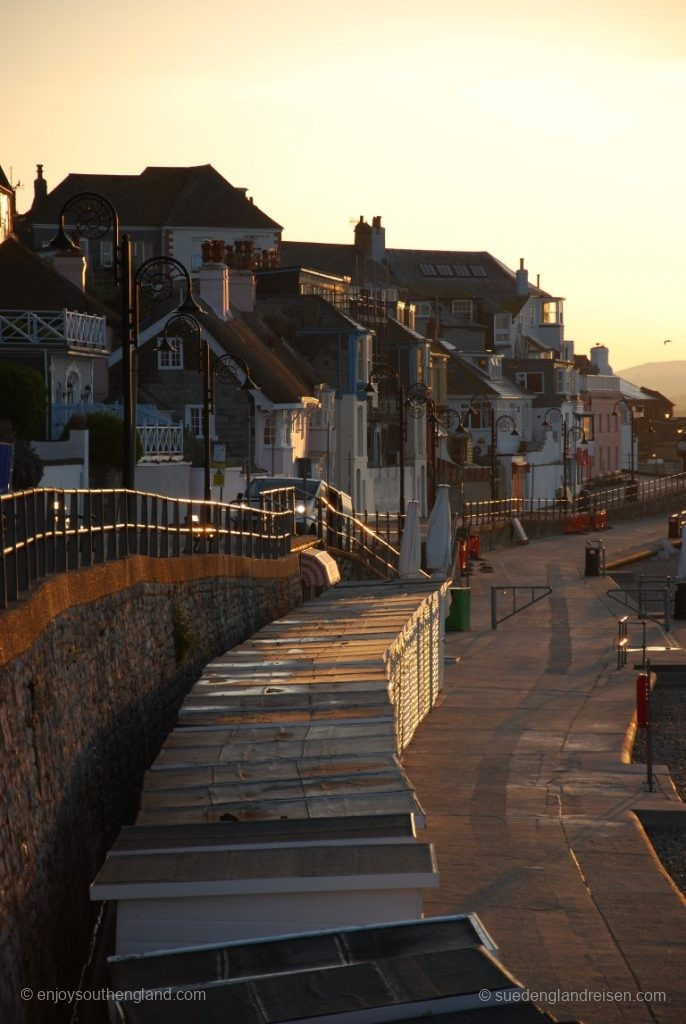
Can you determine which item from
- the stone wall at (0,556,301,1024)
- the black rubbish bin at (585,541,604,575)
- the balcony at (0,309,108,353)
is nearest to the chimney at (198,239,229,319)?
the balcony at (0,309,108,353)

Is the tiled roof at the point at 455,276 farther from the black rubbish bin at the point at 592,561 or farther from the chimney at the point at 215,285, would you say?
the black rubbish bin at the point at 592,561

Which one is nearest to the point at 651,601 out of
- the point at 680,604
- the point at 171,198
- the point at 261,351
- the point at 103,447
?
the point at 680,604

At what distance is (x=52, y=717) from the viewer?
14.2m

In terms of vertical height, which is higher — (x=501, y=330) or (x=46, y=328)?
(x=501, y=330)

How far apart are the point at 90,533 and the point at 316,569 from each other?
1611 centimetres

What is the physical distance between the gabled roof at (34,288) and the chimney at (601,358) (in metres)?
114

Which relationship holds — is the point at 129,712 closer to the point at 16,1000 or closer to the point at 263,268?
the point at 16,1000

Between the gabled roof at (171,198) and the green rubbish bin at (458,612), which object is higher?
the gabled roof at (171,198)

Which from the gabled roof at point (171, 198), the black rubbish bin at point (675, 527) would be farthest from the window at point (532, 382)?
the black rubbish bin at point (675, 527)

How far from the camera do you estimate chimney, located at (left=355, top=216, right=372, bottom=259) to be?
111 meters

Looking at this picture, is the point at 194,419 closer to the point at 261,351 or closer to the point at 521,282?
the point at 261,351

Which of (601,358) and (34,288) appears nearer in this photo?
(34,288)

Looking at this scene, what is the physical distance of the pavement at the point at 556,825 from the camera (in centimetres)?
1336

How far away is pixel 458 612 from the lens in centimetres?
3778
